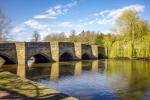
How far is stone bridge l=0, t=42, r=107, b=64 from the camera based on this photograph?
125 ft

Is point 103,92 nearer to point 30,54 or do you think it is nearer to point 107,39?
point 30,54

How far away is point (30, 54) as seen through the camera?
1583 inches

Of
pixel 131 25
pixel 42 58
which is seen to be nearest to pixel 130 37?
pixel 131 25

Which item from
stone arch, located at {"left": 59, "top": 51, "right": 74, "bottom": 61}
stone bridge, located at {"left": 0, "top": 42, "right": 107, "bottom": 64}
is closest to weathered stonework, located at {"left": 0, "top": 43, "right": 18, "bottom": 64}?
stone bridge, located at {"left": 0, "top": 42, "right": 107, "bottom": 64}

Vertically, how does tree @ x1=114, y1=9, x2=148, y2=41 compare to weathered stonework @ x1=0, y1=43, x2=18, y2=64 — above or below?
above

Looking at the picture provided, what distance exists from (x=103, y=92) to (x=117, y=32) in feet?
126

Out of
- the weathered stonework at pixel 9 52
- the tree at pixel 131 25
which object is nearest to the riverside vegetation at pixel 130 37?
the tree at pixel 131 25

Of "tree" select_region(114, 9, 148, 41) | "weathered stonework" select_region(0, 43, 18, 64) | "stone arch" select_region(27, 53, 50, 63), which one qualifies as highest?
"tree" select_region(114, 9, 148, 41)

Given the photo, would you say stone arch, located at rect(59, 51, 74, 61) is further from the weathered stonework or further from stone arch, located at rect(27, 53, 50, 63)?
the weathered stonework

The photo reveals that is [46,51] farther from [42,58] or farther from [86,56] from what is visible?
[86,56]

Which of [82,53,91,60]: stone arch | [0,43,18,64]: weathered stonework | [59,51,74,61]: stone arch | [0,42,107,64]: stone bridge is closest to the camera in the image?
[0,43,18,64]: weathered stonework

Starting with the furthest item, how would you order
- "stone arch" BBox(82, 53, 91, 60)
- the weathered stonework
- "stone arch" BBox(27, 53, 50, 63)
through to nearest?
"stone arch" BBox(82, 53, 91, 60) → "stone arch" BBox(27, 53, 50, 63) → the weathered stonework

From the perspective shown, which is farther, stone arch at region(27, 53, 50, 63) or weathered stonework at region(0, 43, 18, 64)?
stone arch at region(27, 53, 50, 63)

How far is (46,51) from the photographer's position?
1714 inches
